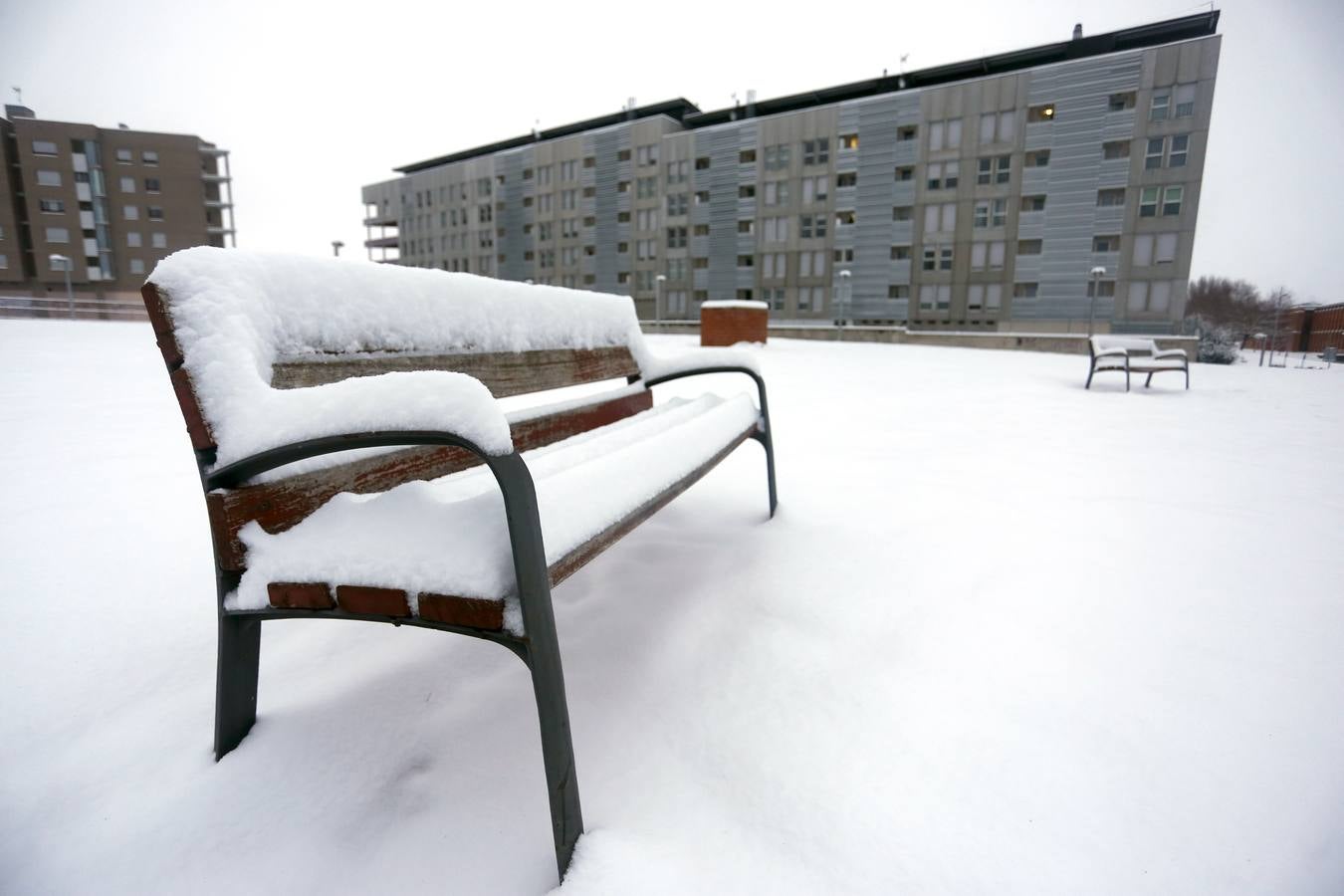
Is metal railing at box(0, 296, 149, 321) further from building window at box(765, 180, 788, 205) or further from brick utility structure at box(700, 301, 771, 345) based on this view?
building window at box(765, 180, 788, 205)

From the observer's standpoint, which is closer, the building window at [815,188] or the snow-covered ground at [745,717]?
the snow-covered ground at [745,717]

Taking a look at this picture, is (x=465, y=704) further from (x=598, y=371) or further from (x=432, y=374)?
(x=598, y=371)

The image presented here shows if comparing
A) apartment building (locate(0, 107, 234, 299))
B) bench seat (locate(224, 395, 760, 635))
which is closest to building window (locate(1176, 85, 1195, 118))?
bench seat (locate(224, 395, 760, 635))

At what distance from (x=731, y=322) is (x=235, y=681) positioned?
55.5 feet

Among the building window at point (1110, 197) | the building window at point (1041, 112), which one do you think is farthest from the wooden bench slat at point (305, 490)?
the building window at point (1041, 112)

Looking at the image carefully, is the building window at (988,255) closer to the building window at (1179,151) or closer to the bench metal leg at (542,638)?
the building window at (1179,151)

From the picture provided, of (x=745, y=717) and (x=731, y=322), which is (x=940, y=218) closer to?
(x=731, y=322)

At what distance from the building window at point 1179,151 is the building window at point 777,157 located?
1923 cm

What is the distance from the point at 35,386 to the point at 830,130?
38228mm

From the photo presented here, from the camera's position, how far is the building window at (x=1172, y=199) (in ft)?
93.2

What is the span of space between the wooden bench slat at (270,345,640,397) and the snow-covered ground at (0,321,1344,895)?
76cm

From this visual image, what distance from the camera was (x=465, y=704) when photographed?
1509 millimetres

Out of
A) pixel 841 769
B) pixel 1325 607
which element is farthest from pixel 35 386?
pixel 1325 607

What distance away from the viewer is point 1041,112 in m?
30.4
